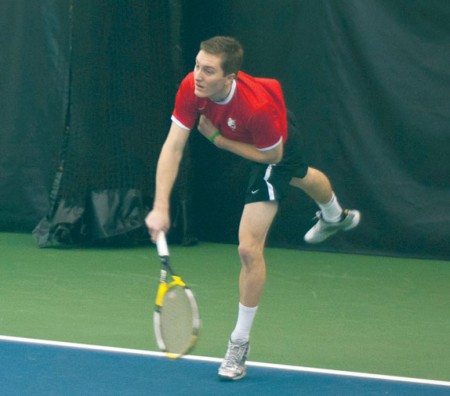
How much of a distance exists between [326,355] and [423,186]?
114 inches

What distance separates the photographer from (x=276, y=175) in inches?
172

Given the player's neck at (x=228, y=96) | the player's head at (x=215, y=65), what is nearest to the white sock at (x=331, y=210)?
the player's neck at (x=228, y=96)

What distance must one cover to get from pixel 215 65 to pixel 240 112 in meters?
0.27

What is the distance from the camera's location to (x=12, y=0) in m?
8.27

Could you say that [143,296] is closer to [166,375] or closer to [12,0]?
[166,375]

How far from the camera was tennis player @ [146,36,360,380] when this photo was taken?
406 cm

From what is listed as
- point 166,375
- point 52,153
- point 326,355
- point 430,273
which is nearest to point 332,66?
point 430,273

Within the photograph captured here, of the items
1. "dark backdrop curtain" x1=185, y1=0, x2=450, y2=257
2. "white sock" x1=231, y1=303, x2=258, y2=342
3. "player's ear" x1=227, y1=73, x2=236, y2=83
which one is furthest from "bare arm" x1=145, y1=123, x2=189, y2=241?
"dark backdrop curtain" x1=185, y1=0, x2=450, y2=257

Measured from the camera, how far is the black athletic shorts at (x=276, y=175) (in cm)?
429

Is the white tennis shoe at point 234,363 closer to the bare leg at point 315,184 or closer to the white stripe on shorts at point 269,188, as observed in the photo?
the white stripe on shorts at point 269,188

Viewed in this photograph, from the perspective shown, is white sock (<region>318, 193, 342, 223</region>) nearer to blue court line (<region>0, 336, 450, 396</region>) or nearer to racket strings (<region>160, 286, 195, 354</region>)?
blue court line (<region>0, 336, 450, 396</region>)

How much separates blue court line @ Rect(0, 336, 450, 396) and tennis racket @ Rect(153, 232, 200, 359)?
0.25 meters

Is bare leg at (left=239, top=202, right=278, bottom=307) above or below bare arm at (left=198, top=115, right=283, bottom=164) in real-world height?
below

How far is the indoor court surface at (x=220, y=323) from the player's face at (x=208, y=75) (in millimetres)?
1118
